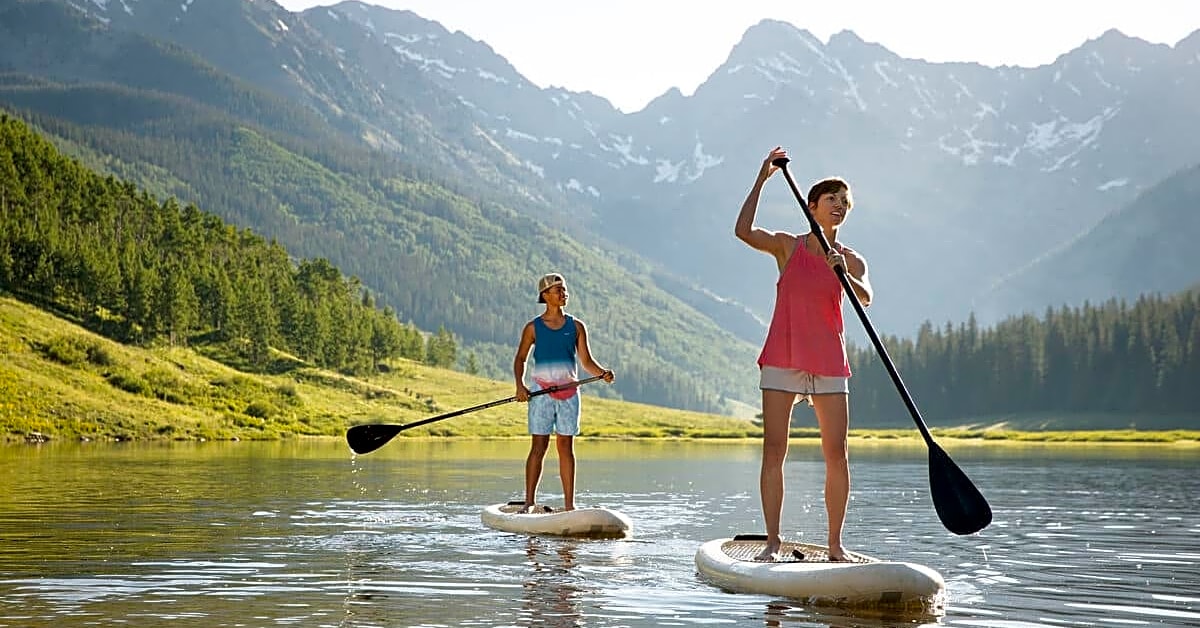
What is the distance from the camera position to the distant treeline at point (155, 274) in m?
127

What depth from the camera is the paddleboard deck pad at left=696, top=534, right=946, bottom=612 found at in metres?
12.9

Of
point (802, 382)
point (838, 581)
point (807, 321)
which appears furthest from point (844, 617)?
point (807, 321)

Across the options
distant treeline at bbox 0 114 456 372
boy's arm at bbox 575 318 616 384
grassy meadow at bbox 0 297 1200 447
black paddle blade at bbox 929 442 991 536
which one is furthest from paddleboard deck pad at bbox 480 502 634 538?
distant treeline at bbox 0 114 456 372

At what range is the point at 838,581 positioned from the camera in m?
13.2

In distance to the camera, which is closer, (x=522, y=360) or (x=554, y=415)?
(x=554, y=415)

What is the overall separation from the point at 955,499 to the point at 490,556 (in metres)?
6.44

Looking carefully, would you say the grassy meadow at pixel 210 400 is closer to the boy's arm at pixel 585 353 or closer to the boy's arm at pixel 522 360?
the boy's arm at pixel 522 360

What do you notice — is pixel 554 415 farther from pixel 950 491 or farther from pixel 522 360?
pixel 950 491

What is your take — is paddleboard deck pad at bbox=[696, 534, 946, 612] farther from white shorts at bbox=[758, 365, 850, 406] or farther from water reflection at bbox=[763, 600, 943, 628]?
white shorts at bbox=[758, 365, 850, 406]

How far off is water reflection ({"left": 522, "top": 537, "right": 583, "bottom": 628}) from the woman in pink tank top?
2.35 meters

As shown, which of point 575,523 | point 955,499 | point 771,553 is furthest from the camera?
point 575,523

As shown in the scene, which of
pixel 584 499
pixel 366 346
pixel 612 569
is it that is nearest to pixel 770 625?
pixel 612 569

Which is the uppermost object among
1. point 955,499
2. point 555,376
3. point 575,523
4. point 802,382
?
point 555,376

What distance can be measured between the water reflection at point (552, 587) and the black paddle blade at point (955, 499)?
3875mm
